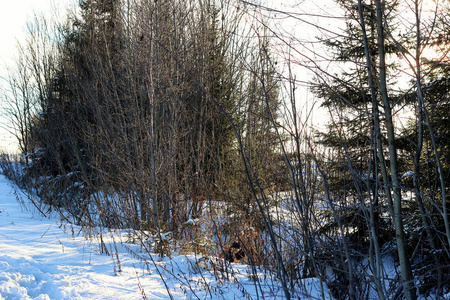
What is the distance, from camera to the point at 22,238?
5.22m

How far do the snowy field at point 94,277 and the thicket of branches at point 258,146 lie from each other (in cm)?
43

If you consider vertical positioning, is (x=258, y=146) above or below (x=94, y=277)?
above

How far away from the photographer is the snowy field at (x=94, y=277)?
3.38 metres

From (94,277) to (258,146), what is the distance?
452cm

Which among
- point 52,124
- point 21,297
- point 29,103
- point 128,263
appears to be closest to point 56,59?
point 29,103

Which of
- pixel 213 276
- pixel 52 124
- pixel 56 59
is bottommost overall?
pixel 213 276

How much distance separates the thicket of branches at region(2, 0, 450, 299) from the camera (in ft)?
7.66

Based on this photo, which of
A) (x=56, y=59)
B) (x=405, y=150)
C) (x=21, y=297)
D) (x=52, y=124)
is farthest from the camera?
(x=56, y=59)

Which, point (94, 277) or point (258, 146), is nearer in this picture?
point (94, 277)

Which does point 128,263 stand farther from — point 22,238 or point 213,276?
point 22,238

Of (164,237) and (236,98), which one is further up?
(236,98)

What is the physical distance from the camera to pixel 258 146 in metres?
7.54

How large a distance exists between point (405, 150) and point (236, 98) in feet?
22.4

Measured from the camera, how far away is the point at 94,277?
3773 millimetres
